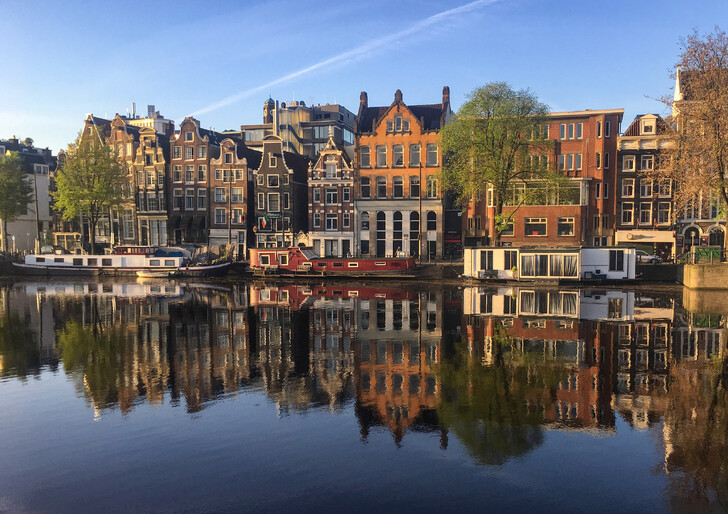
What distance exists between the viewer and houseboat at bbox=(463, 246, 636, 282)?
48.7 metres

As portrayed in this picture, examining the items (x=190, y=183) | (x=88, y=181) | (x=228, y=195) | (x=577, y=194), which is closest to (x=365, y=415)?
(x=577, y=194)

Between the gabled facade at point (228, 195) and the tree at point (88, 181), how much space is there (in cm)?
1236

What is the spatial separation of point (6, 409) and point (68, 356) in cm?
686

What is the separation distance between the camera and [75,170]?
222 ft

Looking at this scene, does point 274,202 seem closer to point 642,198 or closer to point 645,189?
point 642,198

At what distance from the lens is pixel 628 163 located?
64.9m

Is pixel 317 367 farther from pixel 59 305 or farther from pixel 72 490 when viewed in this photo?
pixel 59 305

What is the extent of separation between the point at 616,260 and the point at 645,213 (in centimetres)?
2002

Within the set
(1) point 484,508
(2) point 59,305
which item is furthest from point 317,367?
(2) point 59,305

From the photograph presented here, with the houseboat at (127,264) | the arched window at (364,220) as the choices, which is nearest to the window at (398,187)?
the arched window at (364,220)

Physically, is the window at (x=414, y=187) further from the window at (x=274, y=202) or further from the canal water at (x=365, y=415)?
the canal water at (x=365, y=415)

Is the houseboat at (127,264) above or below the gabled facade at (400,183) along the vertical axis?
below

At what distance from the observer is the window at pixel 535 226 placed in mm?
62094

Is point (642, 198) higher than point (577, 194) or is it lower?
lower
